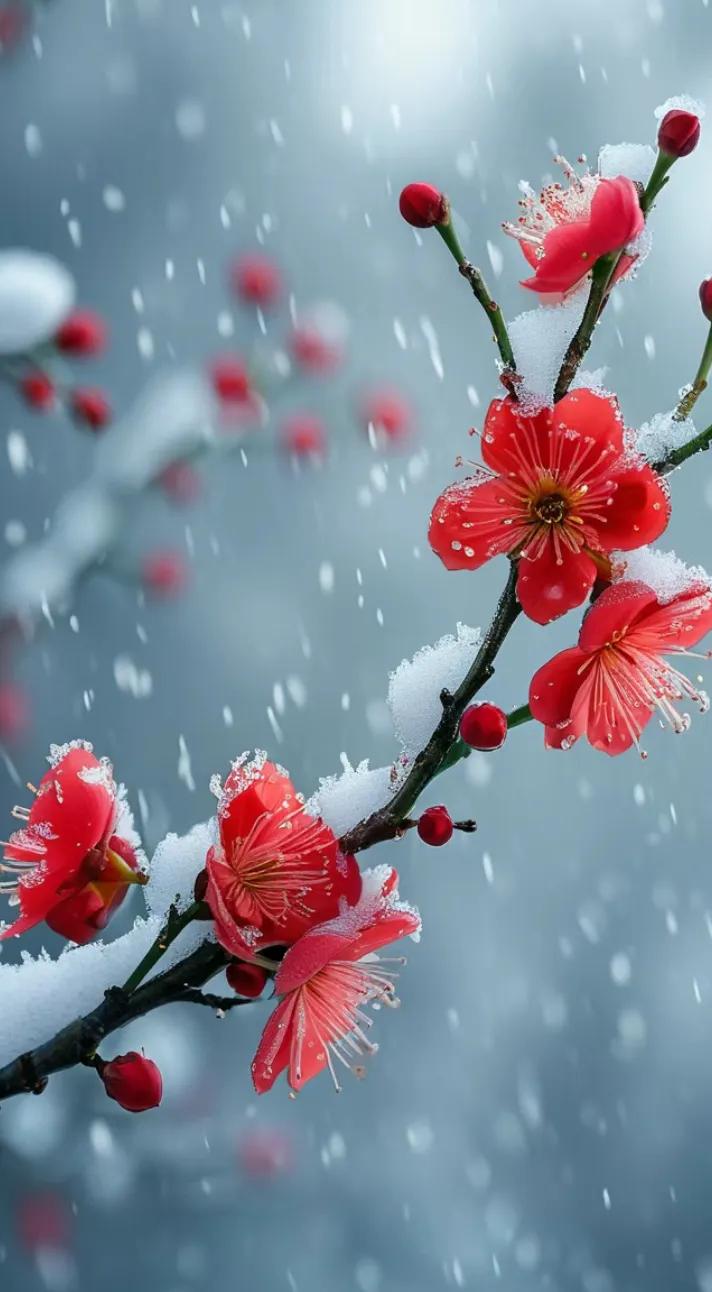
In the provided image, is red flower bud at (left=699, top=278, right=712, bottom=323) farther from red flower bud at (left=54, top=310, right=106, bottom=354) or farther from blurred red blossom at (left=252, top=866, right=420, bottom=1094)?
red flower bud at (left=54, top=310, right=106, bottom=354)

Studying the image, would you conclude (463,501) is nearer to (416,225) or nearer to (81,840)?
(416,225)

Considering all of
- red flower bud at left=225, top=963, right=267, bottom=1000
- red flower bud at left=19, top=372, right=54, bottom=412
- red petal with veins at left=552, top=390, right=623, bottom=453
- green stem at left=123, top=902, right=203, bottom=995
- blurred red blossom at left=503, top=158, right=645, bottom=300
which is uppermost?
red flower bud at left=19, top=372, right=54, bottom=412

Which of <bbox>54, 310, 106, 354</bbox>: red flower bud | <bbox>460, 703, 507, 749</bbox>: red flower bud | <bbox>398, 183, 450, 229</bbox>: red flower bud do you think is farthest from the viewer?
<bbox>54, 310, 106, 354</bbox>: red flower bud

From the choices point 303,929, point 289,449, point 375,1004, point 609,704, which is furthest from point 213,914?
point 289,449

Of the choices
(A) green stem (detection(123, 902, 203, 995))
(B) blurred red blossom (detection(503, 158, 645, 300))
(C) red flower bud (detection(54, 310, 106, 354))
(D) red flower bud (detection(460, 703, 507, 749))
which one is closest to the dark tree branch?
(D) red flower bud (detection(460, 703, 507, 749))

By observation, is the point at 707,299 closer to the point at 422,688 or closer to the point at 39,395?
the point at 422,688
